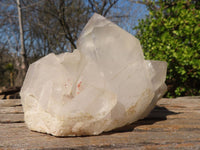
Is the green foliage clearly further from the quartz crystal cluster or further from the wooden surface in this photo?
the quartz crystal cluster

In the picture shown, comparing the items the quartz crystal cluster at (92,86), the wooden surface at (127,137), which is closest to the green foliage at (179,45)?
the wooden surface at (127,137)

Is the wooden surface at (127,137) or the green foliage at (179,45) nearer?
the wooden surface at (127,137)

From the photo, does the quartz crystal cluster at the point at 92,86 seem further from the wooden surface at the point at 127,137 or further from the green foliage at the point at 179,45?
the green foliage at the point at 179,45

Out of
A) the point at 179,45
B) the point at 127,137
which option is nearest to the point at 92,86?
the point at 127,137

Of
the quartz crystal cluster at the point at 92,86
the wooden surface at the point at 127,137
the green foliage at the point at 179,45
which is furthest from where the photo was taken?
the green foliage at the point at 179,45

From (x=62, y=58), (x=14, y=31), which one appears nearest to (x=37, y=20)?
(x=14, y=31)

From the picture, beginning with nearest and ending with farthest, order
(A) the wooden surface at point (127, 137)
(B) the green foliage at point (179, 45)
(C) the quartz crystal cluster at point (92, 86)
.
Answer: (A) the wooden surface at point (127, 137) → (C) the quartz crystal cluster at point (92, 86) → (B) the green foliage at point (179, 45)

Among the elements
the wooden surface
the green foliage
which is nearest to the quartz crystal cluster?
the wooden surface
